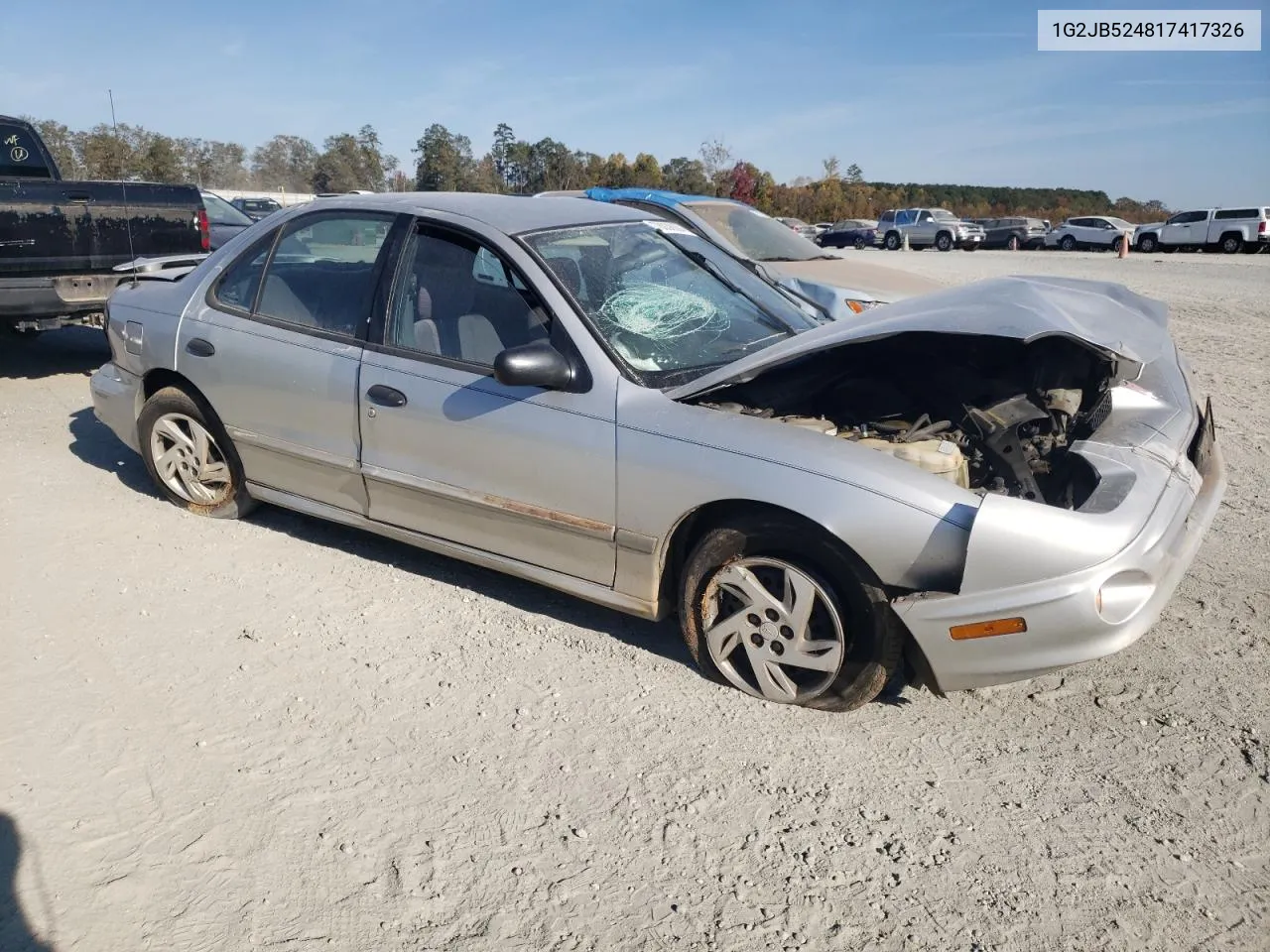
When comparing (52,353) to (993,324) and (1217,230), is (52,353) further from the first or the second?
(1217,230)

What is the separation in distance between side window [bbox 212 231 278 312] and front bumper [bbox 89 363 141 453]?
2.54ft

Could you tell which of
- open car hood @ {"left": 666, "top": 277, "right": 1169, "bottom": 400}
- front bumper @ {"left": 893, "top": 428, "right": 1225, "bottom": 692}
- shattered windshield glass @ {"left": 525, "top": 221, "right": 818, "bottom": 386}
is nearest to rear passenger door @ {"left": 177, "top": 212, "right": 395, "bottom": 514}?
shattered windshield glass @ {"left": 525, "top": 221, "right": 818, "bottom": 386}

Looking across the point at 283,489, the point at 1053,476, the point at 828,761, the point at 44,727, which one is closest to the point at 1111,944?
the point at 828,761

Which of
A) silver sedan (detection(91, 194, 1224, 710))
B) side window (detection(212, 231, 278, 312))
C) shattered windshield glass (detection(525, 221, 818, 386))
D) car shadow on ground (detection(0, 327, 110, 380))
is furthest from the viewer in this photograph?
car shadow on ground (detection(0, 327, 110, 380))

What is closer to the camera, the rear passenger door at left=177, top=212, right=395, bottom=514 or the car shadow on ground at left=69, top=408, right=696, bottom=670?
the car shadow on ground at left=69, top=408, right=696, bottom=670

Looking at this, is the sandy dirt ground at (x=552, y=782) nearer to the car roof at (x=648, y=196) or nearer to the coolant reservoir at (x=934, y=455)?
the coolant reservoir at (x=934, y=455)

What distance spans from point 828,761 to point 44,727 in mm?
2576

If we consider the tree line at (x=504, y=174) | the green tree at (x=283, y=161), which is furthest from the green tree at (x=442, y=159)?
the green tree at (x=283, y=161)

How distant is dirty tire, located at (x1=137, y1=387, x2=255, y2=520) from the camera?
4902mm

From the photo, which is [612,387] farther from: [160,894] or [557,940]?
[160,894]

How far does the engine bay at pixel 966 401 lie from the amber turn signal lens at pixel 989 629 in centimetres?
59

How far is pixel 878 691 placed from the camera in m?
3.29

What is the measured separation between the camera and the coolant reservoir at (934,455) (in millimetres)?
3270

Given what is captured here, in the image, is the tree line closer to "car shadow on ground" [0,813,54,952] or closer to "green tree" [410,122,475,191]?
"green tree" [410,122,475,191]
